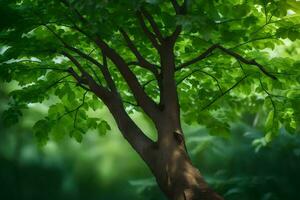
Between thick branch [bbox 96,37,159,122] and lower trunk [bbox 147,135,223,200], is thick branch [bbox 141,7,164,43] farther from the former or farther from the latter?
lower trunk [bbox 147,135,223,200]

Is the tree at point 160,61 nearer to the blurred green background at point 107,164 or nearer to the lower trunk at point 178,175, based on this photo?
the lower trunk at point 178,175

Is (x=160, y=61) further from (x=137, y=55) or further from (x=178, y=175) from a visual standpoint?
(x=178, y=175)

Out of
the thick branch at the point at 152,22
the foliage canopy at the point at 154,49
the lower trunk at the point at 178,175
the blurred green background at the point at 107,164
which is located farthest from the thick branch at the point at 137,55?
the blurred green background at the point at 107,164

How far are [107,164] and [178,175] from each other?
6.95 meters

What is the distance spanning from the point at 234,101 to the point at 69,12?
2070 millimetres

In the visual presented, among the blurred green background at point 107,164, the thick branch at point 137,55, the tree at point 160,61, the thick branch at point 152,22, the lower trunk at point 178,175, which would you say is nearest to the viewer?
the lower trunk at point 178,175

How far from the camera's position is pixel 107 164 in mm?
9500

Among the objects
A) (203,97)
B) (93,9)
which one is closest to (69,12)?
(93,9)

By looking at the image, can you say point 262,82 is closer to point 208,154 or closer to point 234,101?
point 234,101

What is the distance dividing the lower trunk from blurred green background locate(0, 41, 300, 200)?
232 inches

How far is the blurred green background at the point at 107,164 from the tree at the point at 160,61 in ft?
16.1

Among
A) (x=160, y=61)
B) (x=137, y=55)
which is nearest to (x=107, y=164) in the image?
(x=160, y=61)

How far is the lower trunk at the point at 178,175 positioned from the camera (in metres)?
2.57

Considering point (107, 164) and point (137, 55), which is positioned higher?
point (137, 55)
